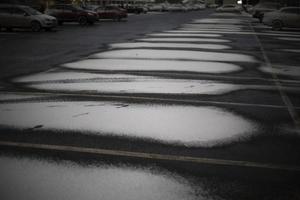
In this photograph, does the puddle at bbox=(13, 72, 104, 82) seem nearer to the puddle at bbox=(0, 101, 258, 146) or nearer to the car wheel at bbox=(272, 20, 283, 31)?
the puddle at bbox=(0, 101, 258, 146)

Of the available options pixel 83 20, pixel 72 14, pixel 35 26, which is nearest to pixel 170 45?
pixel 35 26

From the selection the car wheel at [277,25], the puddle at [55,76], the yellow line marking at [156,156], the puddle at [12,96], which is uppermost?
the yellow line marking at [156,156]

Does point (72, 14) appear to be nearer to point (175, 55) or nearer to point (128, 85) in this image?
point (175, 55)

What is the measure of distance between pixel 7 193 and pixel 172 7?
9103cm

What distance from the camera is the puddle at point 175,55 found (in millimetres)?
16625

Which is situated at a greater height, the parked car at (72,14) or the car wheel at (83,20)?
the parked car at (72,14)

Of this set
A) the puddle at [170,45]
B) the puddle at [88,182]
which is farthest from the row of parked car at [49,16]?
the puddle at [88,182]

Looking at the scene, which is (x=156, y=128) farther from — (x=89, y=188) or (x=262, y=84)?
(x=262, y=84)

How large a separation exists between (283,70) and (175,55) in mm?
4717

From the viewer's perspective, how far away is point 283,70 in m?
14.1

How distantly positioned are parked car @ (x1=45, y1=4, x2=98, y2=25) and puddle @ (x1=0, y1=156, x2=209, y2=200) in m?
33.0

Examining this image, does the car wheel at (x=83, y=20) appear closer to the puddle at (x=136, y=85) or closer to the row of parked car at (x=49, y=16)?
the row of parked car at (x=49, y=16)

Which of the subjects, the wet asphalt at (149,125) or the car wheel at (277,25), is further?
the car wheel at (277,25)

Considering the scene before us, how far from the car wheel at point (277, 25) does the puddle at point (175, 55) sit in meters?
17.2
